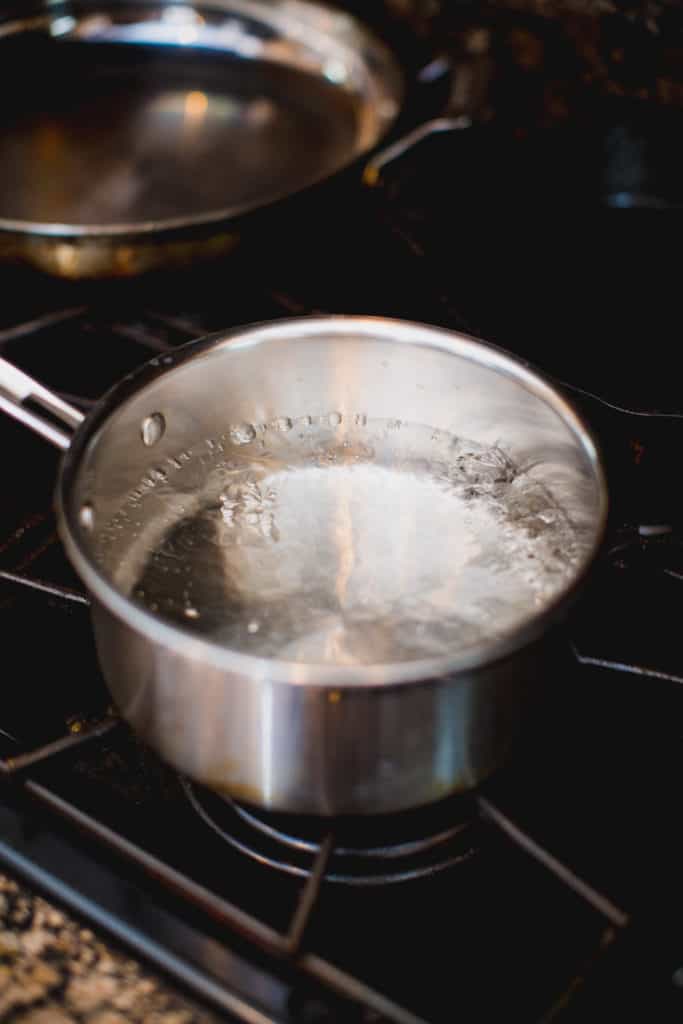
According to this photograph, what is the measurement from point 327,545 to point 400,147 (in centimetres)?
53

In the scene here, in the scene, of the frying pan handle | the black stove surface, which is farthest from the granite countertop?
the frying pan handle

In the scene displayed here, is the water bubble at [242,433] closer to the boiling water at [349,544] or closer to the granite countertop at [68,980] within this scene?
the boiling water at [349,544]

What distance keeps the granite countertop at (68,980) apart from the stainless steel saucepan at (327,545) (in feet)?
0.35

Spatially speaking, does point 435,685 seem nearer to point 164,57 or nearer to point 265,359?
point 265,359

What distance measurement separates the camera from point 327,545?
719mm

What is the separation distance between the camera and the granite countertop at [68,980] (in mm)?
544

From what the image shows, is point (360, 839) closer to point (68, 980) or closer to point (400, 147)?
point (68, 980)

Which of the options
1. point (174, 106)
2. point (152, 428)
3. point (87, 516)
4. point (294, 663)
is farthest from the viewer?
point (174, 106)

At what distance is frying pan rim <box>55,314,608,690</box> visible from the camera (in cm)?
50

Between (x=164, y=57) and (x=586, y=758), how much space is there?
1.10 metres

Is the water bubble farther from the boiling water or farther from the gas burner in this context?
the gas burner

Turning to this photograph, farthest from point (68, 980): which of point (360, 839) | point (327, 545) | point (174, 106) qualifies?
point (174, 106)

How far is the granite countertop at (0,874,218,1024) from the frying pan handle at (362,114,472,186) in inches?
28.6

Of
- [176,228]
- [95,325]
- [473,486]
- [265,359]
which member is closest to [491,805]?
[473,486]
